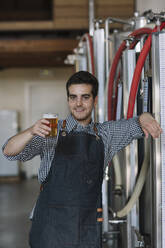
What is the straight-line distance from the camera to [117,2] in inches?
301

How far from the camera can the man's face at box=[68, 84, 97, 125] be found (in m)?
A: 2.37

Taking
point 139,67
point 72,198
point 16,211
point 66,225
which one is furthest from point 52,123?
point 16,211

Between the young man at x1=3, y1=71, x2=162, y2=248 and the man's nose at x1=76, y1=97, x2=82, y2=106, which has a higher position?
the man's nose at x1=76, y1=97, x2=82, y2=106

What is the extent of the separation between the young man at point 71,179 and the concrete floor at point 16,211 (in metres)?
2.49

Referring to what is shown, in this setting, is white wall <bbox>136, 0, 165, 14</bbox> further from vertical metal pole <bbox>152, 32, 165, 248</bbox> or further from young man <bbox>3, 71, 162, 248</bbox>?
young man <bbox>3, 71, 162, 248</bbox>

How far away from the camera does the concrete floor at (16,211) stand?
527 cm

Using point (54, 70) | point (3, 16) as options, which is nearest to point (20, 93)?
point (54, 70)

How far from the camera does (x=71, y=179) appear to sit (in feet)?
7.38

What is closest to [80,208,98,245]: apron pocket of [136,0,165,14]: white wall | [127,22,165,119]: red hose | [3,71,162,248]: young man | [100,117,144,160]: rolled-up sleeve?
[3,71,162,248]: young man

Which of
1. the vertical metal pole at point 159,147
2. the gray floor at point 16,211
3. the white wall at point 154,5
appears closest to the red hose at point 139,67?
the vertical metal pole at point 159,147

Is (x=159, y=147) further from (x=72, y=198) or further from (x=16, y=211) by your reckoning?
(x=16, y=211)

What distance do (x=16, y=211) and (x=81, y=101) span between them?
4.80 metres

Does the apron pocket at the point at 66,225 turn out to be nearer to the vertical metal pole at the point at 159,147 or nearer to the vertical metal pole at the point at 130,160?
the vertical metal pole at the point at 159,147

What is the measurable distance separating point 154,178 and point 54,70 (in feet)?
29.2
